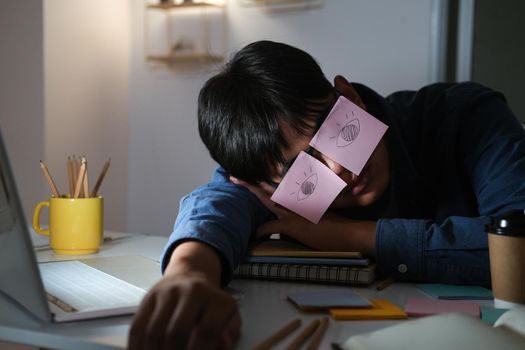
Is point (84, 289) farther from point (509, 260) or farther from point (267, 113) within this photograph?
point (509, 260)

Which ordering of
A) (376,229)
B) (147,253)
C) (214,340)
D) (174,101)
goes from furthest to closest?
(174,101)
(147,253)
(376,229)
(214,340)

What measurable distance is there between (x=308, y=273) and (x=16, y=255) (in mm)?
424

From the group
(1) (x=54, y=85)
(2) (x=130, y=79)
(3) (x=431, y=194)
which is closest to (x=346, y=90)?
(3) (x=431, y=194)

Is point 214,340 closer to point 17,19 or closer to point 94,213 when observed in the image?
point 94,213

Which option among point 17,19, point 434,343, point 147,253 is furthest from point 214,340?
point 17,19

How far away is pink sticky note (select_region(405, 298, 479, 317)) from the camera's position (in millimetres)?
728

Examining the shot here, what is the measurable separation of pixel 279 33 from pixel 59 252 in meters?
1.41

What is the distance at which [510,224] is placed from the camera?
79cm

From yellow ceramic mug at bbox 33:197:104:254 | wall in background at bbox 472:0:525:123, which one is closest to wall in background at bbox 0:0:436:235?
wall in background at bbox 472:0:525:123

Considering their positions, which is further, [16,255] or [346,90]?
[346,90]

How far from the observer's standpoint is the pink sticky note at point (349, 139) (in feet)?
3.16

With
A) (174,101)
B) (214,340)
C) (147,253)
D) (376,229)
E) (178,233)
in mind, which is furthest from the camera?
(174,101)

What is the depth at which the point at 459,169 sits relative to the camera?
47.6 inches

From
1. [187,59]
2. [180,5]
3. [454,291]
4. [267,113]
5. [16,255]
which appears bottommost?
[454,291]
